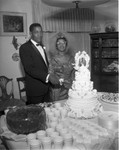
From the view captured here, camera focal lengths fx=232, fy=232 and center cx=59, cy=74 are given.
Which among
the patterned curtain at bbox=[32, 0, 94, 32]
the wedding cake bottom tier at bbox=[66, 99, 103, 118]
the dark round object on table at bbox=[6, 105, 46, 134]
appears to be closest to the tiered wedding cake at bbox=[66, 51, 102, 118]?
the wedding cake bottom tier at bbox=[66, 99, 103, 118]

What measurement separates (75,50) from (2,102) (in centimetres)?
228

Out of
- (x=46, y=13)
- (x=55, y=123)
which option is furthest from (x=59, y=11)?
(x=55, y=123)

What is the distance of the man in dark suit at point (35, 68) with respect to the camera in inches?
112

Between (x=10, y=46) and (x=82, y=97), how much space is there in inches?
109

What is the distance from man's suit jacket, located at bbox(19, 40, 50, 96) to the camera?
2861 millimetres

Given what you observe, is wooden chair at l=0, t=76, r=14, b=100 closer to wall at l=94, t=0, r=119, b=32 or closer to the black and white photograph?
the black and white photograph

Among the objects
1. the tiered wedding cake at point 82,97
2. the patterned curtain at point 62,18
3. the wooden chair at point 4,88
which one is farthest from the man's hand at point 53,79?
the patterned curtain at point 62,18

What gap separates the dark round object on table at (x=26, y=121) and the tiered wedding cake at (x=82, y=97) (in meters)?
0.42

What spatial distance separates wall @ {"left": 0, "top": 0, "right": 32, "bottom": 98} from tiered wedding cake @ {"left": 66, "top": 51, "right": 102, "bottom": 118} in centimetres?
259

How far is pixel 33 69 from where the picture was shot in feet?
9.34

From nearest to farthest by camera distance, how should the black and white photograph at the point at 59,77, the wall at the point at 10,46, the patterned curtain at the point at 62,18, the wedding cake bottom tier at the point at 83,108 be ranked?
the black and white photograph at the point at 59,77 < the wedding cake bottom tier at the point at 83,108 < the wall at the point at 10,46 < the patterned curtain at the point at 62,18

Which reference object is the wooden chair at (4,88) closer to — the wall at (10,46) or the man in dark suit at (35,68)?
the wall at (10,46)

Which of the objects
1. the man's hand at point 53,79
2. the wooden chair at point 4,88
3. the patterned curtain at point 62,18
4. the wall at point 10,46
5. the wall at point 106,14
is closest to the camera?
the man's hand at point 53,79

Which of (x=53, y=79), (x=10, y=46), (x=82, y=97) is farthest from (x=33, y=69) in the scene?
(x=10, y=46)
